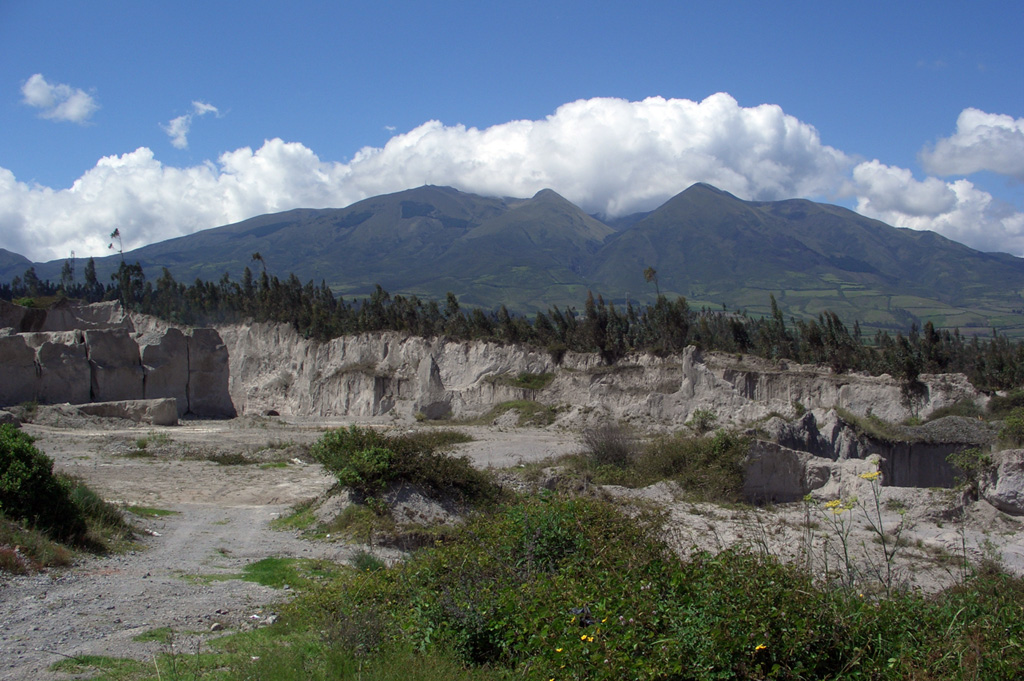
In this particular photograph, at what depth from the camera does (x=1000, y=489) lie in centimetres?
1602

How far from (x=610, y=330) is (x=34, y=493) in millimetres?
47432

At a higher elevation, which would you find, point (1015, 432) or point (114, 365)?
point (114, 365)

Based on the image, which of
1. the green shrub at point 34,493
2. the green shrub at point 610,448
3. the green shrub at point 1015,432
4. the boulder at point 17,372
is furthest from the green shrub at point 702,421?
the boulder at point 17,372

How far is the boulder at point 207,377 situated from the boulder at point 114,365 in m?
3.40

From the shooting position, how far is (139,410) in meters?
35.8

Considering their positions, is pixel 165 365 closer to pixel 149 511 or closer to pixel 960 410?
pixel 149 511

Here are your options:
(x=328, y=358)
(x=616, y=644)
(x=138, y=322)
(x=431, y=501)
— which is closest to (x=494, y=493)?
(x=431, y=501)

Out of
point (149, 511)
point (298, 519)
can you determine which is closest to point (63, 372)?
point (149, 511)

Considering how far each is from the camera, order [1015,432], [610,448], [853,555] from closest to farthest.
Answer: [853,555] < [1015,432] < [610,448]

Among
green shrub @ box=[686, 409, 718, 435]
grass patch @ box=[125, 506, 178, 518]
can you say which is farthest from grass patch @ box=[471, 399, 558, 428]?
grass patch @ box=[125, 506, 178, 518]

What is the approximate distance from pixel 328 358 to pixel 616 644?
55814 millimetres

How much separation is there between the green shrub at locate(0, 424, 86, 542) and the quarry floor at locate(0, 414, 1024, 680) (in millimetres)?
965

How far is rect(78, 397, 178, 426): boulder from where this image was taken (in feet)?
114

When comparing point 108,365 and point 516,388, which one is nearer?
point 108,365
